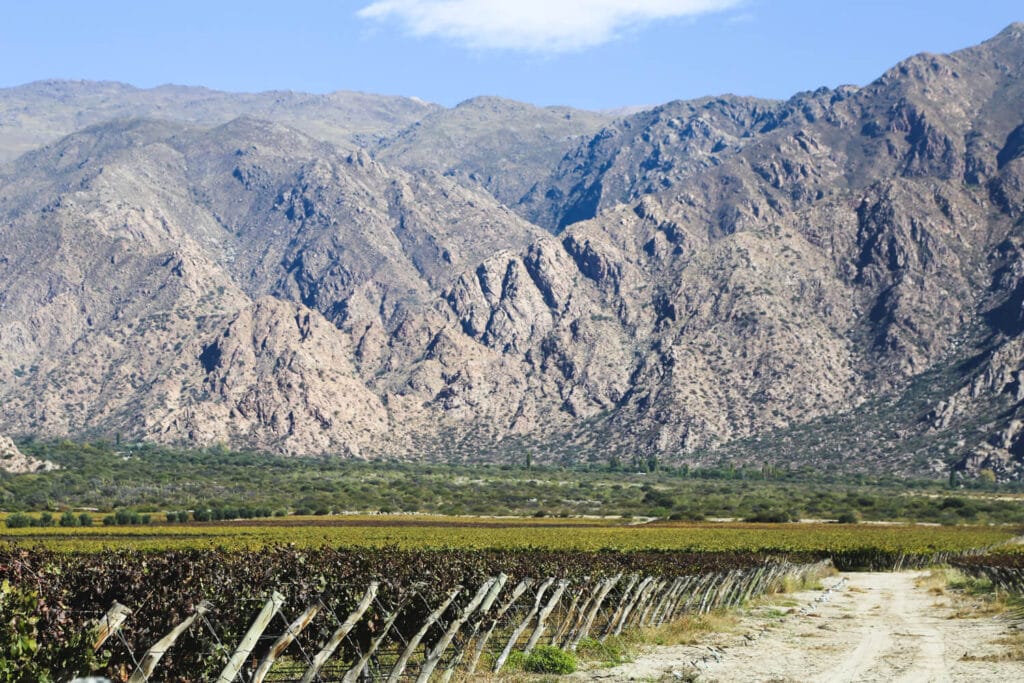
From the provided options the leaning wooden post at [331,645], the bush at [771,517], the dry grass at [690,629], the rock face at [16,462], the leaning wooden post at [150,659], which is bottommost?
the bush at [771,517]

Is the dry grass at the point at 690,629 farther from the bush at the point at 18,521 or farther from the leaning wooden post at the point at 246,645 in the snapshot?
the bush at the point at 18,521

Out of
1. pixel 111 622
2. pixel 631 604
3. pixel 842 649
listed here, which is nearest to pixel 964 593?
pixel 842 649

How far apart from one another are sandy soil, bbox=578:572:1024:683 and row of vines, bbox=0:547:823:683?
324 cm

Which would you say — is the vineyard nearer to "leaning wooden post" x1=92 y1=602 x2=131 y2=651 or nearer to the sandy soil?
"leaning wooden post" x1=92 y1=602 x2=131 y2=651

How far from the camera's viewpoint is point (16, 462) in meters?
161

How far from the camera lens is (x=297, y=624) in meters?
19.3

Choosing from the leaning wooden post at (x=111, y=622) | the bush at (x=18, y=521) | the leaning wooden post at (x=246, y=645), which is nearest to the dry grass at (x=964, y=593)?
the leaning wooden post at (x=246, y=645)

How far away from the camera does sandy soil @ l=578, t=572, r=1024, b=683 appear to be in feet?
96.1

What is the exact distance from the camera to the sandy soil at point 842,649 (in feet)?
96.1

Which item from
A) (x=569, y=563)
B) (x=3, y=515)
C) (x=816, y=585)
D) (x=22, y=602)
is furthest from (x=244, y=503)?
(x=22, y=602)

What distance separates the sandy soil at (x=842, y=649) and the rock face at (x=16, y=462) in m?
132

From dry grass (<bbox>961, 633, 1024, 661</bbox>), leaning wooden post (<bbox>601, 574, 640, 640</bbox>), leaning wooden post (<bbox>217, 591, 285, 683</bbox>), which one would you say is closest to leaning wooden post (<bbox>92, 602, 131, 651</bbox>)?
leaning wooden post (<bbox>217, 591, 285, 683</bbox>)

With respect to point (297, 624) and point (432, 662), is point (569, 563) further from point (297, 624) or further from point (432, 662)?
point (297, 624)

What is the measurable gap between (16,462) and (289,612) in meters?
151
